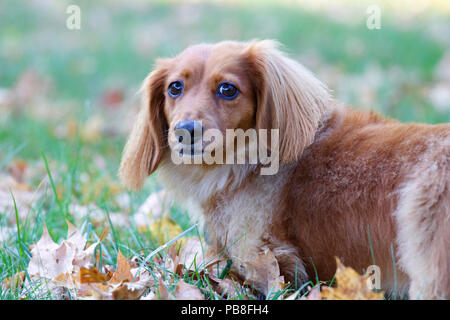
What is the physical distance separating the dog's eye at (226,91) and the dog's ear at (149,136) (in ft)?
1.43

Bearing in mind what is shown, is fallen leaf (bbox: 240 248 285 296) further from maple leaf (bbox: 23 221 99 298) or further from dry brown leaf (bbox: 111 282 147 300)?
maple leaf (bbox: 23 221 99 298)

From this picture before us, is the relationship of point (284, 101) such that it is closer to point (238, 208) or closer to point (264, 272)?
point (238, 208)

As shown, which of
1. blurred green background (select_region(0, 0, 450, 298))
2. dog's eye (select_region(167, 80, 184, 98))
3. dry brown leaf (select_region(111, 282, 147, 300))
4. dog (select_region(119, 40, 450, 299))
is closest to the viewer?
dog (select_region(119, 40, 450, 299))

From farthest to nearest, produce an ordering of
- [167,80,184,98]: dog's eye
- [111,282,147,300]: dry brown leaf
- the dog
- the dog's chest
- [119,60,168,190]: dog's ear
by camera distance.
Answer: [119,60,168,190]: dog's ear, [167,80,184,98]: dog's eye, the dog's chest, [111,282,147,300]: dry brown leaf, the dog

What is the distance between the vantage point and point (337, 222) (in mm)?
2455

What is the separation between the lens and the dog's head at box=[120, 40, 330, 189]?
103 inches

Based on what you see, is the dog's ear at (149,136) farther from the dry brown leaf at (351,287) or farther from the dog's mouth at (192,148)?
the dry brown leaf at (351,287)

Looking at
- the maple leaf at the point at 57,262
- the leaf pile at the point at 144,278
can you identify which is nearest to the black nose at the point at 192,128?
the leaf pile at the point at 144,278

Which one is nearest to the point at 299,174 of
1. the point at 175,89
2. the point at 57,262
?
the point at 175,89

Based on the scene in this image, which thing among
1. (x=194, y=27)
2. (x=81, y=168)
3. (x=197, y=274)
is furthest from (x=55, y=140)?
(x=194, y=27)

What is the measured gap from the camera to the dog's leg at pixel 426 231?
6.91ft

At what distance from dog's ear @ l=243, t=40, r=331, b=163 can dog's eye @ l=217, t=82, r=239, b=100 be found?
0.45 feet

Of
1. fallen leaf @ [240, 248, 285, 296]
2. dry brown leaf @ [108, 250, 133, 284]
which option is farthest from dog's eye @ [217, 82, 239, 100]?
dry brown leaf @ [108, 250, 133, 284]
